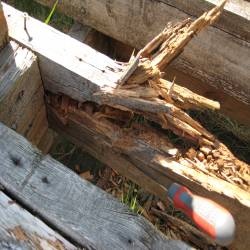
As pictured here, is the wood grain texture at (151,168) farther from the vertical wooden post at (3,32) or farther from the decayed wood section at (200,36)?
the decayed wood section at (200,36)

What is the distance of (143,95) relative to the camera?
6.41ft

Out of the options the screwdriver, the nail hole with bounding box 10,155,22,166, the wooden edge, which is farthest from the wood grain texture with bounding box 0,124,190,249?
the wooden edge

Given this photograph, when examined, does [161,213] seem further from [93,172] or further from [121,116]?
[121,116]

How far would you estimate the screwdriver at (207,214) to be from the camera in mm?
1786

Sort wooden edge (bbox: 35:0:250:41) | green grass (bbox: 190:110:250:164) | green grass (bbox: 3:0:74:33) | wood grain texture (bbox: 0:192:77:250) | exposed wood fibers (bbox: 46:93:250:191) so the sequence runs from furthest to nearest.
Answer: green grass (bbox: 3:0:74:33)
green grass (bbox: 190:110:250:164)
wooden edge (bbox: 35:0:250:41)
exposed wood fibers (bbox: 46:93:250:191)
wood grain texture (bbox: 0:192:77:250)

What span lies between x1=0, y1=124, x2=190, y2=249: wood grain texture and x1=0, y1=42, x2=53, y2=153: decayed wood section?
0.31 m

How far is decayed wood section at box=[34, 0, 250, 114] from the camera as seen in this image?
2318 millimetres

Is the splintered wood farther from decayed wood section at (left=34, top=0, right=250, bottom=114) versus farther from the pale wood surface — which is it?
the pale wood surface

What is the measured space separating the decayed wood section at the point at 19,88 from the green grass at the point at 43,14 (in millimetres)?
1218

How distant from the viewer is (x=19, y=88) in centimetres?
192

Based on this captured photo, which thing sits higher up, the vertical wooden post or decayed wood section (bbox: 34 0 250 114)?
decayed wood section (bbox: 34 0 250 114)

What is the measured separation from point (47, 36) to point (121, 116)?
0.56 m

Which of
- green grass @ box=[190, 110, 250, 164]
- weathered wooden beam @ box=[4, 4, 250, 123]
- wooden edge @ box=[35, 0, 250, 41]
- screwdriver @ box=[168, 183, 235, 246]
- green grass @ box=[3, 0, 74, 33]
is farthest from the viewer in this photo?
green grass @ box=[3, 0, 74, 33]

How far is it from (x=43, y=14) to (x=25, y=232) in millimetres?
2300
